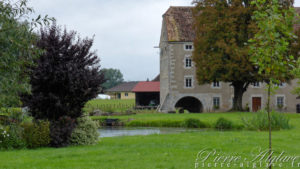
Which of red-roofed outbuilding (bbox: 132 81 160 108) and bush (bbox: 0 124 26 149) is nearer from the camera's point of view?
bush (bbox: 0 124 26 149)

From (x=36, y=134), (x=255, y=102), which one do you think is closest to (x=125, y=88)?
(x=255, y=102)

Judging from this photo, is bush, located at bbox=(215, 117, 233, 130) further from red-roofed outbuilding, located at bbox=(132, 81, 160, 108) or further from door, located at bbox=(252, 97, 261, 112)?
red-roofed outbuilding, located at bbox=(132, 81, 160, 108)

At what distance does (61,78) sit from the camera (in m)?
14.2

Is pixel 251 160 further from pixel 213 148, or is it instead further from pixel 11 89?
pixel 11 89

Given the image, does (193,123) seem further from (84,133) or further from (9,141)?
(9,141)

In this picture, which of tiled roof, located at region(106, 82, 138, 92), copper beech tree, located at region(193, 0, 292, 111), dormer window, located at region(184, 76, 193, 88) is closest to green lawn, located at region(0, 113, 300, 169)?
copper beech tree, located at region(193, 0, 292, 111)

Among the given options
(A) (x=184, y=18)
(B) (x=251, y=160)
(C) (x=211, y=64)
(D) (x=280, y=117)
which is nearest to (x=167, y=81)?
(A) (x=184, y=18)

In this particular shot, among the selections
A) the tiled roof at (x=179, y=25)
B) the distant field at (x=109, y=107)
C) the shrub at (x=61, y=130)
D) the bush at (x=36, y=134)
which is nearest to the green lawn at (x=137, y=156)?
the bush at (x=36, y=134)

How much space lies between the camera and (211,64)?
36.2 meters

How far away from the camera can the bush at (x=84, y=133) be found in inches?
593

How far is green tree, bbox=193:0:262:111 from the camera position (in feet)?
115

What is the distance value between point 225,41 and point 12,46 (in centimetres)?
2991

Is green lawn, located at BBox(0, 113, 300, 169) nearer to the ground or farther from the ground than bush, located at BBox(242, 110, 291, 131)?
nearer to the ground

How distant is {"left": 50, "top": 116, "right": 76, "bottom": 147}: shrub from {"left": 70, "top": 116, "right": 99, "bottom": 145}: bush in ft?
1.20
